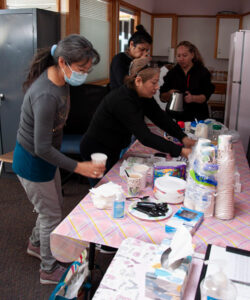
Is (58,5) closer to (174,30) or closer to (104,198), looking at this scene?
(104,198)

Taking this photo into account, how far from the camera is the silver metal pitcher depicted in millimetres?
2939

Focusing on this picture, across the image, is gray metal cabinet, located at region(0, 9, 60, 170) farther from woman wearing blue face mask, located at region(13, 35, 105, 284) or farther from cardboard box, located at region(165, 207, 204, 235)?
cardboard box, located at region(165, 207, 204, 235)

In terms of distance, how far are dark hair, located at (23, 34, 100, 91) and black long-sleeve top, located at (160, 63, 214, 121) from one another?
1668 millimetres

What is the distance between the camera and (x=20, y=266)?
221cm

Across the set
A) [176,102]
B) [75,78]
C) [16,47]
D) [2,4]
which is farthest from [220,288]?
[2,4]

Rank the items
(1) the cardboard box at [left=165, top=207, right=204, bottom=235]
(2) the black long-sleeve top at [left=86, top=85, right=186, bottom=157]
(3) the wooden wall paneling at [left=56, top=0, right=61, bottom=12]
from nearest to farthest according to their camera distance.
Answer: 1. (1) the cardboard box at [left=165, top=207, right=204, bottom=235]
2. (2) the black long-sleeve top at [left=86, top=85, right=186, bottom=157]
3. (3) the wooden wall paneling at [left=56, top=0, right=61, bottom=12]

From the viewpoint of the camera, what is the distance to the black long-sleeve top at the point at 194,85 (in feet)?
10.3

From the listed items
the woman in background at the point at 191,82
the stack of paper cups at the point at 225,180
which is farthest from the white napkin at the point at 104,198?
the woman in background at the point at 191,82

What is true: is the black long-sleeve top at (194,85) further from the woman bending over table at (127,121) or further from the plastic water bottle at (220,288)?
the plastic water bottle at (220,288)

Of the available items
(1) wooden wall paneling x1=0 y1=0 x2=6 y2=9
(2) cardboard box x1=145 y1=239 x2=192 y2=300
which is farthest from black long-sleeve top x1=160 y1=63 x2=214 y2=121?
(2) cardboard box x1=145 y1=239 x2=192 y2=300

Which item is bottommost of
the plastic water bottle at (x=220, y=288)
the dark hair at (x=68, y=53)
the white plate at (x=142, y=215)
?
the white plate at (x=142, y=215)

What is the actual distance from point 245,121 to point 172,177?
2.69m

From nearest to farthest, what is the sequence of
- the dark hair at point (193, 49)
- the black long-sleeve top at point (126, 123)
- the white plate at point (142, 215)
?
the white plate at point (142, 215), the black long-sleeve top at point (126, 123), the dark hair at point (193, 49)

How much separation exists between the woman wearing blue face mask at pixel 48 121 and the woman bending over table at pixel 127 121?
1.00 feet
